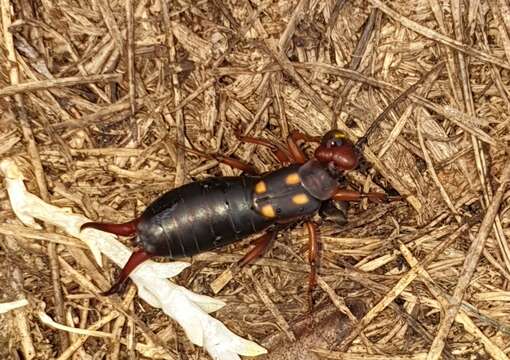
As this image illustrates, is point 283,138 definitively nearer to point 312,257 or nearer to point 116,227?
point 312,257

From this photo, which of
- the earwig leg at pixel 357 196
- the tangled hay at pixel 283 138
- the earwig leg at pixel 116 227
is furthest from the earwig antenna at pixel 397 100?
the earwig leg at pixel 116 227

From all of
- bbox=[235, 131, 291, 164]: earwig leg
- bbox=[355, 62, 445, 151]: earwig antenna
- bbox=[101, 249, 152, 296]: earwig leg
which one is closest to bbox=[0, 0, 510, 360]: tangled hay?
bbox=[355, 62, 445, 151]: earwig antenna

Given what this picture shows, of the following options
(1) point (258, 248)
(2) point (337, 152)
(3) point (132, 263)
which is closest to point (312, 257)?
(1) point (258, 248)

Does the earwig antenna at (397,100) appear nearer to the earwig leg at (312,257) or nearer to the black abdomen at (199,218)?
the earwig leg at (312,257)

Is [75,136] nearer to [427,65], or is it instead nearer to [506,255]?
[427,65]

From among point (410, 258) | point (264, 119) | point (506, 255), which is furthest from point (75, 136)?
point (506, 255)

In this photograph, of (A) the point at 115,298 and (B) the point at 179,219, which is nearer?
(B) the point at 179,219
